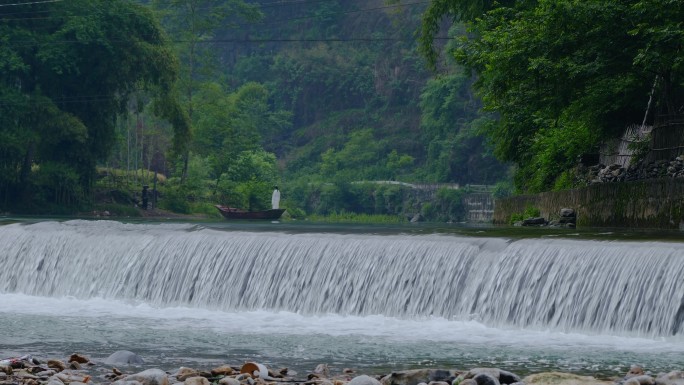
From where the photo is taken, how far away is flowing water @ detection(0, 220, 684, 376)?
1473cm

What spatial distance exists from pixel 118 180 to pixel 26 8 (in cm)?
1115

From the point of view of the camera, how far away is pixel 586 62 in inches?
963

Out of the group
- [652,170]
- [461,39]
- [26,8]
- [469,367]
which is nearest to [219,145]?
[26,8]

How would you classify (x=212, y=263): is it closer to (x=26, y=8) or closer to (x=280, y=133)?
(x=26, y=8)

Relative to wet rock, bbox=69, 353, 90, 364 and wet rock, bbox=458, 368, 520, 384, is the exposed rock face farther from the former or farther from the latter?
wet rock, bbox=69, 353, 90, 364

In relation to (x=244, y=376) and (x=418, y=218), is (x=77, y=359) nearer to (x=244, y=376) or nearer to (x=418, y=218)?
(x=244, y=376)

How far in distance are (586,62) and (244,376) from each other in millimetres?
14316

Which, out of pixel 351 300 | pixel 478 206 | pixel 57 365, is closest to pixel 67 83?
pixel 478 206

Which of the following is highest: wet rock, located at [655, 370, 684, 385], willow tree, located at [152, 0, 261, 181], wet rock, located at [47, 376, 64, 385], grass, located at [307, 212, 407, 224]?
willow tree, located at [152, 0, 261, 181]

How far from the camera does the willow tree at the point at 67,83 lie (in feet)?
165

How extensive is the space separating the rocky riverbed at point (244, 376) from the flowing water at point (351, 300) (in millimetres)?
Answer: 644

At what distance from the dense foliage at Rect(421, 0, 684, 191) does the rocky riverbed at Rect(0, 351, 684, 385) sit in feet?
38.6

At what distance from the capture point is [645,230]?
2261 cm

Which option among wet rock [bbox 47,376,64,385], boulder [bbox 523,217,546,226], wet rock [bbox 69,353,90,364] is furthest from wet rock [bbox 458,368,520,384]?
boulder [bbox 523,217,546,226]
